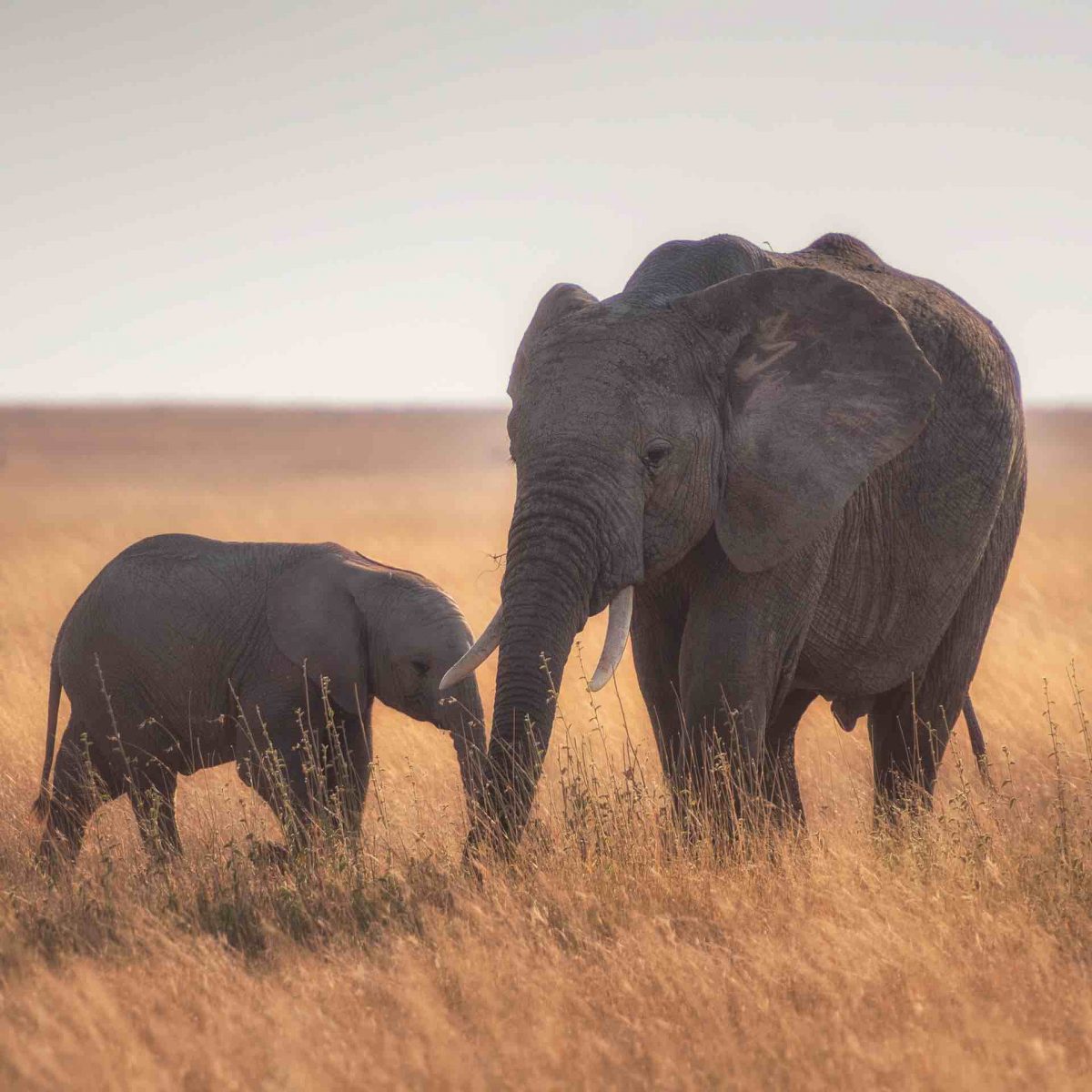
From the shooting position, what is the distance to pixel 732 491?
18.7 feet

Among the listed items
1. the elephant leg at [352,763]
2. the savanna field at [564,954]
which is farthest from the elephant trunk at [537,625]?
the elephant leg at [352,763]

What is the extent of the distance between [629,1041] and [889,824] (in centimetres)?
269

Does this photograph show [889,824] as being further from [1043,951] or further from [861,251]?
[861,251]

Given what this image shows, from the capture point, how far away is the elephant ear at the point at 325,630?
301 inches

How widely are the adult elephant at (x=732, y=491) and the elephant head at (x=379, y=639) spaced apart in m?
1.28

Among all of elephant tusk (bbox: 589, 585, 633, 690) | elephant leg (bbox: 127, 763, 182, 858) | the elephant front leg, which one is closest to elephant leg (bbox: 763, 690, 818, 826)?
the elephant front leg

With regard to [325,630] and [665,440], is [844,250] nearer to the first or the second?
[665,440]

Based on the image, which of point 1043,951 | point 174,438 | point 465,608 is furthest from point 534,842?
point 174,438

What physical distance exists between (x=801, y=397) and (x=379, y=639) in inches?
108

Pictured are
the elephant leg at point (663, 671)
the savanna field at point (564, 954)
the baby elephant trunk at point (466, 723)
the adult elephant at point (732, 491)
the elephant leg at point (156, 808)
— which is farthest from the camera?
the baby elephant trunk at point (466, 723)

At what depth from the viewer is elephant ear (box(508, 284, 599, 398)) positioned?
595cm

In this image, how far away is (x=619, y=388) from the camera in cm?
548

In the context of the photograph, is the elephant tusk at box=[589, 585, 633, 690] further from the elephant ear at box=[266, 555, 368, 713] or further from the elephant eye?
the elephant ear at box=[266, 555, 368, 713]

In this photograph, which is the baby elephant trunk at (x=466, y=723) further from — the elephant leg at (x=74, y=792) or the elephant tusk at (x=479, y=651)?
the elephant leg at (x=74, y=792)
